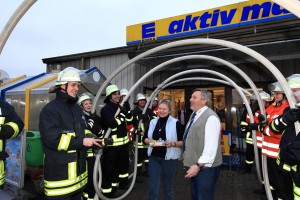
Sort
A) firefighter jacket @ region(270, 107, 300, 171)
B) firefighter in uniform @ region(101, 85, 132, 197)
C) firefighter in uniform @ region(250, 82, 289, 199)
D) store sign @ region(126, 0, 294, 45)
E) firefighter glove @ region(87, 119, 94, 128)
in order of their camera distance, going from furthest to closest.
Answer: store sign @ region(126, 0, 294, 45), firefighter in uniform @ region(101, 85, 132, 197), firefighter glove @ region(87, 119, 94, 128), firefighter in uniform @ region(250, 82, 289, 199), firefighter jacket @ region(270, 107, 300, 171)

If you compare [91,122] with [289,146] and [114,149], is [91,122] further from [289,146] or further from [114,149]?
[289,146]

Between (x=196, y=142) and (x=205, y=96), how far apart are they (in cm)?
62

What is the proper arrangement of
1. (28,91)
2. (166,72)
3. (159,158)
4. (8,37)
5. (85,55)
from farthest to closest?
(85,55) → (166,72) → (28,91) → (159,158) → (8,37)

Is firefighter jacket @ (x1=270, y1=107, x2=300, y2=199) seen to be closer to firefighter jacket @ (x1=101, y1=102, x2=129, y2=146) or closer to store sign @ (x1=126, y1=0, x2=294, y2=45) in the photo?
firefighter jacket @ (x1=101, y1=102, x2=129, y2=146)

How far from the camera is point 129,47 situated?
1068cm

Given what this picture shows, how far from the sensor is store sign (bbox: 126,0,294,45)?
7.57 metres

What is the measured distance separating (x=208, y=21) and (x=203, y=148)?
272 inches

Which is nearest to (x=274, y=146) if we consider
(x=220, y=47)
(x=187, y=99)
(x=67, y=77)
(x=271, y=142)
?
(x=271, y=142)

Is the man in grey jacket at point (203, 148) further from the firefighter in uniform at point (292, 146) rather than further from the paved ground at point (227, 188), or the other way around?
the paved ground at point (227, 188)

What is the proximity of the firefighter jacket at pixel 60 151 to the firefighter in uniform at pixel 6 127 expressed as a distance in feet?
1.19

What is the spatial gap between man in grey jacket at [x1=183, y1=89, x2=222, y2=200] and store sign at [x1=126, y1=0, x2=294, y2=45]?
5.91 meters

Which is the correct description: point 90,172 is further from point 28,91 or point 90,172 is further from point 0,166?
Answer: point 28,91

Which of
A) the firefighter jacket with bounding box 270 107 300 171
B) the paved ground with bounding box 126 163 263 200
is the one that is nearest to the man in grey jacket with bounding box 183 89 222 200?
the firefighter jacket with bounding box 270 107 300 171

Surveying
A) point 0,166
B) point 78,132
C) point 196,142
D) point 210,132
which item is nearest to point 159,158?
point 196,142
